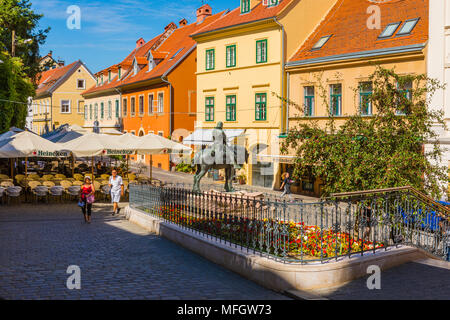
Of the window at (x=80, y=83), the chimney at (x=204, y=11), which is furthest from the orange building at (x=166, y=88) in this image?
the window at (x=80, y=83)

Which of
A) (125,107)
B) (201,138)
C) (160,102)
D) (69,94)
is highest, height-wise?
(69,94)

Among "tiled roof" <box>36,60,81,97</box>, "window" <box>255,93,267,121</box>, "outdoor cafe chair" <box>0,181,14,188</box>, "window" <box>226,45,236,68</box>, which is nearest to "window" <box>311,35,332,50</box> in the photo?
"window" <box>255,93,267,121</box>

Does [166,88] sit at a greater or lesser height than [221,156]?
greater

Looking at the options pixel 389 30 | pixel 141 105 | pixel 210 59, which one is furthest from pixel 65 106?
pixel 389 30

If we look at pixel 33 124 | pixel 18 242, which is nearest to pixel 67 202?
pixel 18 242

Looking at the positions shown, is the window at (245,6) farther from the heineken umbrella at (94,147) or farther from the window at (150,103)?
the heineken umbrella at (94,147)

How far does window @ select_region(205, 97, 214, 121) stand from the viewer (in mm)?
35719

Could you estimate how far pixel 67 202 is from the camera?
22.4 metres

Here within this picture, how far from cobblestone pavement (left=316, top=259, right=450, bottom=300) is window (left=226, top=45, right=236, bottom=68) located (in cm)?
2542

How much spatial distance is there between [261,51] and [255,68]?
110 cm

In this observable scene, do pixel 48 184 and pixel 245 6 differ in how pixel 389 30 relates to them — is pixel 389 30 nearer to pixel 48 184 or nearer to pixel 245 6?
pixel 245 6

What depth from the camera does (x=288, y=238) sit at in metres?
9.12

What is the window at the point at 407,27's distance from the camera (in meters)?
24.0
